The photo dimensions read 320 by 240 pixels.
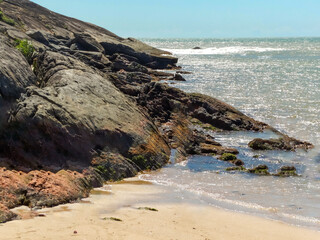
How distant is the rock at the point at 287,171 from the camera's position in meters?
21.5

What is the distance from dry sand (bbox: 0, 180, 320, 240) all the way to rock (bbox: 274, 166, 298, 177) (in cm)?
745

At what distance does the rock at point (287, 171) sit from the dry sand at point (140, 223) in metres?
7.45

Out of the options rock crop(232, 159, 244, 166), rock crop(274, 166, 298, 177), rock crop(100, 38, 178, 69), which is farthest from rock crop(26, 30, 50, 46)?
rock crop(274, 166, 298, 177)

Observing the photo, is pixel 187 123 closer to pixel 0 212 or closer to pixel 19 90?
pixel 19 90

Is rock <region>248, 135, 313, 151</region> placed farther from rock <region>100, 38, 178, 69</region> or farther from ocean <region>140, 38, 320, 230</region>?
rock <region>100, 38, 178, 69</region>

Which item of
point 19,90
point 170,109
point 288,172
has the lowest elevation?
point 288,172

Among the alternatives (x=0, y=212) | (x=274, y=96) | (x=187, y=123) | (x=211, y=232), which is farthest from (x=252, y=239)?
(x=274, y=96)

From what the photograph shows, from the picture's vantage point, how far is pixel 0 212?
11.9m

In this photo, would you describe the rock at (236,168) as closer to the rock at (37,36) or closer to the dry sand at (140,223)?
the dry sand at (140,223)

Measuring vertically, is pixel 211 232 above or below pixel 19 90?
below

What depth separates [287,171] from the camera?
21.9m

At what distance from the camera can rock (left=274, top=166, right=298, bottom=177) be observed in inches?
848

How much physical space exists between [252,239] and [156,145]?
1014 cm

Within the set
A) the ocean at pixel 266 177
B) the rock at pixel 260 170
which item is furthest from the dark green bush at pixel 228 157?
the rock at pixel 260 170
